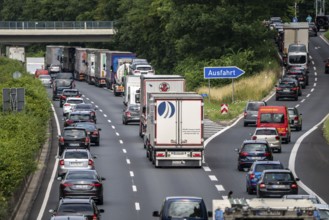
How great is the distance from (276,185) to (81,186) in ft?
23.1

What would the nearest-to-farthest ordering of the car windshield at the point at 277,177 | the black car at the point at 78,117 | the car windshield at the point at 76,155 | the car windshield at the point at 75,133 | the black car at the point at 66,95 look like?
the car windshield at the point at 277,177 → the car windshield at the point at 76,155 → the car windshield at the point at 75,133 → the black car at the point at 78,117 → the black car at the point at 66,95

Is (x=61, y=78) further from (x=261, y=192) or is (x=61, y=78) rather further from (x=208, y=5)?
(x=261, y=192)

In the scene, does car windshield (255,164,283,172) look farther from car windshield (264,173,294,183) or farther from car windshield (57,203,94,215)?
car windshield (57,203,94,215)

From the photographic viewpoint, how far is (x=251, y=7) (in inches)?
4633

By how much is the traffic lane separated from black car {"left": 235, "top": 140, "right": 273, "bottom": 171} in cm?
186

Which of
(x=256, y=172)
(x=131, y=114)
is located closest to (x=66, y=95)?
(x=131, y=114)

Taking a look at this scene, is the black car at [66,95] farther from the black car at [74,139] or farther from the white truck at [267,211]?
the white truck at [267,211]

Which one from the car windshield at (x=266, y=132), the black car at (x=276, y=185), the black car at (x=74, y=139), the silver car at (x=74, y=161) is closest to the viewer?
the black car at (x=276, y=185)

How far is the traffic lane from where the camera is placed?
174 feet

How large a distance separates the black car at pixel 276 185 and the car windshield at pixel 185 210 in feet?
36.8

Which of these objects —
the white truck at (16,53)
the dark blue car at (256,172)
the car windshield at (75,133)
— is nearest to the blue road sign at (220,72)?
the car windshield at (75,133)

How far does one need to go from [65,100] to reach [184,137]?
44.5 m

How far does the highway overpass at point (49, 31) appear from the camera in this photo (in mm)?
145375

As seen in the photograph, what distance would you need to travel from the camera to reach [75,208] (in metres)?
36.9
